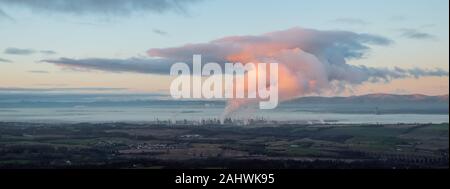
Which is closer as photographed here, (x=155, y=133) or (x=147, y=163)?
(x=147, y=163)

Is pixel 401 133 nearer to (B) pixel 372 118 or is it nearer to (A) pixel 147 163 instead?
(B) pixel 372 118

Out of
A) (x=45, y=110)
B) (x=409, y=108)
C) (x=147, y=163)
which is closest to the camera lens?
(x=147, y=163)

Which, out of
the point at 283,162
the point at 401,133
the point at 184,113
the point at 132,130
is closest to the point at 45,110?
the point at 132,130

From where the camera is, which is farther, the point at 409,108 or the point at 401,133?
the point at 409,108

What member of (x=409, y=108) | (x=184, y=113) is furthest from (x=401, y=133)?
(x=184, y=113)
